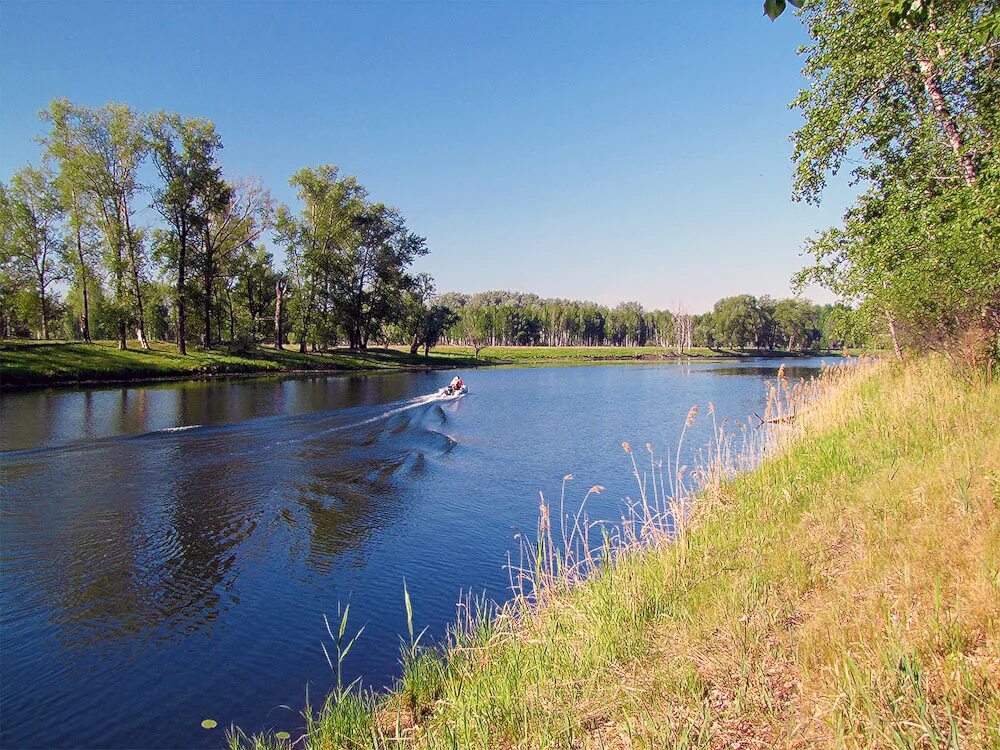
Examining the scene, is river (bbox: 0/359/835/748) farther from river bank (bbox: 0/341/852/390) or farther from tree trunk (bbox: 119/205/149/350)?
tree trunk (bbox: 119/205/149/350)

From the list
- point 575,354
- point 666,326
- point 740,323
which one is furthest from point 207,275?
point 666,326

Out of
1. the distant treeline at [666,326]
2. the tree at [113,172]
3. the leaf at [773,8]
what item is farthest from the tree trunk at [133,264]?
the distant treeline at [666,326]

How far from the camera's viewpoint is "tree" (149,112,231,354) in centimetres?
4834

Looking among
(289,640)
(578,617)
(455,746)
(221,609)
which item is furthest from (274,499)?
(455,746)

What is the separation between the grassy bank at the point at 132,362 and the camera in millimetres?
37875

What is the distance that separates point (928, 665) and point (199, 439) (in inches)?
844

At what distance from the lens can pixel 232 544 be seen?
11.3m

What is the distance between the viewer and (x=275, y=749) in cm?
538

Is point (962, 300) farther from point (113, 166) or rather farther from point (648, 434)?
point (113, 166)

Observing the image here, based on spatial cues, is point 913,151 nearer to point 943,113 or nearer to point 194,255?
point 943,113

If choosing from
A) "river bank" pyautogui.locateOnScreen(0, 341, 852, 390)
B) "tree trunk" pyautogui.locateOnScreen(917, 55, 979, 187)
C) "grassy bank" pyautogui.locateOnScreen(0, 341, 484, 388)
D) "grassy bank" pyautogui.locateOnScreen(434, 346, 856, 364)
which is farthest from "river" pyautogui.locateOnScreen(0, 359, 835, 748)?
"grassy bank" pyautogui.locateOnScreen(434, 346, 856, 364)

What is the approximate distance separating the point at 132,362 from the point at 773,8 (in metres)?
48.8

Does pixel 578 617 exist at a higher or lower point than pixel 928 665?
lower

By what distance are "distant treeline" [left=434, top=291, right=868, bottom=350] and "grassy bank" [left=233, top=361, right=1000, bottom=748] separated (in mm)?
123759
